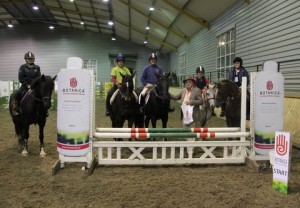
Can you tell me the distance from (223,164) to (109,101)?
332cm

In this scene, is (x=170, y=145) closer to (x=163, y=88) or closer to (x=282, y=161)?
(x=163, y=88)

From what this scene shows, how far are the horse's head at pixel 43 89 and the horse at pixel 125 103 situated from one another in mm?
1561

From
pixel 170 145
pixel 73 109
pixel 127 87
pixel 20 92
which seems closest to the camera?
pixel 73 109

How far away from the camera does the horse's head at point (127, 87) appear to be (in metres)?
7.10

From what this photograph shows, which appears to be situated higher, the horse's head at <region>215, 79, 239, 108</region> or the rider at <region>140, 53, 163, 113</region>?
the rider at <region>140, 53, 163, 113</region>

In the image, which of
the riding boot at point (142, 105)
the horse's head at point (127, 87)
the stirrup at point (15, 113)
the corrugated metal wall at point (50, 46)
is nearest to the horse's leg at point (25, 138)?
the stirrup at point (15, 113)

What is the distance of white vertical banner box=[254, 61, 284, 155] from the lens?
5520 millimetres

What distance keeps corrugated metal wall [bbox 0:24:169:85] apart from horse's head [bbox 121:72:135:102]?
25.9 meters

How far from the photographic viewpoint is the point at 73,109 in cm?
530

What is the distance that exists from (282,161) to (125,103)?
3870 millimetres

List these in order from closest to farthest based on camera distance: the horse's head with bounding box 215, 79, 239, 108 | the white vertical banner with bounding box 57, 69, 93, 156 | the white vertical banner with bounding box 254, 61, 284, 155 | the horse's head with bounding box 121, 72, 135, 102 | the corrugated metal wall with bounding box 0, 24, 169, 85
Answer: the white vertical banner with bounding box 57, 69, 93, 156 < the white vertical banner with bounding box 254, 61, 284, 155 < the horse's head with bounding box 215, 79, 239, 108 < the horse's head with bounding box 121, 72, 135, 102 < the corrugated metal wall with bounding box 0, 24, 169, 85

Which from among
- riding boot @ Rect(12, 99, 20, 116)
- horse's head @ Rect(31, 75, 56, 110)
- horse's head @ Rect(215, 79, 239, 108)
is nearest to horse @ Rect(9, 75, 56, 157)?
horse's head @ Rect(31, 75, 56, 110)

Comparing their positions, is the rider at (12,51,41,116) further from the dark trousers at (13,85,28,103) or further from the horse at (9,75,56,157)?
the horse at (9,75,56,157)

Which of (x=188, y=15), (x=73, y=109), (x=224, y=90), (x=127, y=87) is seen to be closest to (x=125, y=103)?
(x=127, y=87)
